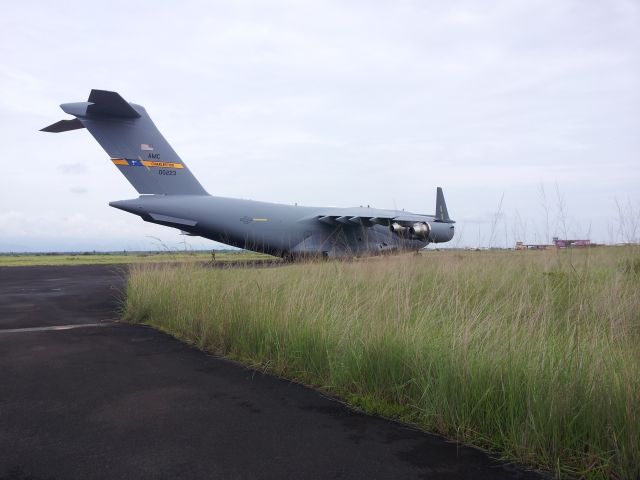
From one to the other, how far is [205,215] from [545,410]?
54.9 feet

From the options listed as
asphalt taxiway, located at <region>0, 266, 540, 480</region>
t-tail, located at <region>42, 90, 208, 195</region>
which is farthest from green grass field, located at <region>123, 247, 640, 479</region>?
t-tail, located at <region>42, 90, 208, 195</region>

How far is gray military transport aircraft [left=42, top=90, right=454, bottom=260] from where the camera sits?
1681cm

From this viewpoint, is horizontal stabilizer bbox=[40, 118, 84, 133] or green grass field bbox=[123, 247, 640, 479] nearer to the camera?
green grass field bbox=[123, 247, 640, 479]

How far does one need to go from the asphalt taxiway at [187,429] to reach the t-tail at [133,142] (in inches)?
506

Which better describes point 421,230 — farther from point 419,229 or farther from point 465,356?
point 465,356

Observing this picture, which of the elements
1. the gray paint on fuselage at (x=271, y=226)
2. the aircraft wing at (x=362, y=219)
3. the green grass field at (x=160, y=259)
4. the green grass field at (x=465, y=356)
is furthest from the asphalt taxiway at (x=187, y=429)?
the aircraft wing at (x=362, y=219)

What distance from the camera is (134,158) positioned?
17.6 meters

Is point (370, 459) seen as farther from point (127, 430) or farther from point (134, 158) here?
point (134, 158)

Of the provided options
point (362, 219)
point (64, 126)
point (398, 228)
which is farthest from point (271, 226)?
point (64, 126)

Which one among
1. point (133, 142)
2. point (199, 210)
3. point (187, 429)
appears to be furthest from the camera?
point (199, 210)

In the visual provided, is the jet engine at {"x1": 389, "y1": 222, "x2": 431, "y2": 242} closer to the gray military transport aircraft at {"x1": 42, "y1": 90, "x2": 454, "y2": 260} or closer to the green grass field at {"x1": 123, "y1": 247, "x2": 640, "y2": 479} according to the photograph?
the gray military transport aircraft at {"x1": 42, "y1": 90, "x2": 454, "y2": 260}

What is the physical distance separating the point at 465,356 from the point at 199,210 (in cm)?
1604

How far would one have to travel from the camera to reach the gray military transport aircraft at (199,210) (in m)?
16.8

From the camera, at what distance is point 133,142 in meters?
17.3
